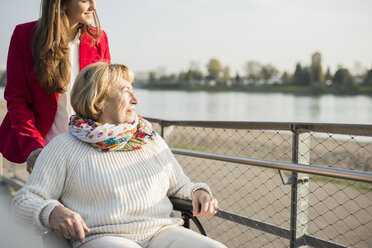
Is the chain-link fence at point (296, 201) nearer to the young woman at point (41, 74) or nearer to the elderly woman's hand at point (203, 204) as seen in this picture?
the elderly woman's hand at point (203, 204)

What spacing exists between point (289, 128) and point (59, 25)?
3.64ft

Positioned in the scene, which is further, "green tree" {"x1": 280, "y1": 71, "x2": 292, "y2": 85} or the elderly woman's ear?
"green tree" {"x1": 280, "y1": 71, "x2": 292, "y2": 85}

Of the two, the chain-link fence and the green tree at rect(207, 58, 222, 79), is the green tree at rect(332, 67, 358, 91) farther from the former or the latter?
the chain-link fence

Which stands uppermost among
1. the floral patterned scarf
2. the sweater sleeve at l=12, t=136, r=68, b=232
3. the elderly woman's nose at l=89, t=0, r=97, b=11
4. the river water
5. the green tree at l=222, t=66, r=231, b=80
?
the elderly woman's nose at l=89, t=0, r=97, b=11

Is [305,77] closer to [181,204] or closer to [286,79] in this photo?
[286,79]

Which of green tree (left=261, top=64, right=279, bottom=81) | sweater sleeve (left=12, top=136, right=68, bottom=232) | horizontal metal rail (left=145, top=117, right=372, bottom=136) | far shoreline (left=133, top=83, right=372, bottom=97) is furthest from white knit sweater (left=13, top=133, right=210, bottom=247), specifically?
green tree (left=261, top=64, right=279, bottom=81)

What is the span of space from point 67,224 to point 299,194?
122 cm

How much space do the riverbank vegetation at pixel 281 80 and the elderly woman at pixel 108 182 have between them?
29.1 m

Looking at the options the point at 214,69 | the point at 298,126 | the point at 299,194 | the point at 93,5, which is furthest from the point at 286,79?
the point at 93,5

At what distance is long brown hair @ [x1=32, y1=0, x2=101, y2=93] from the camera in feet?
4.90

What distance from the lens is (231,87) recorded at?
118 ft

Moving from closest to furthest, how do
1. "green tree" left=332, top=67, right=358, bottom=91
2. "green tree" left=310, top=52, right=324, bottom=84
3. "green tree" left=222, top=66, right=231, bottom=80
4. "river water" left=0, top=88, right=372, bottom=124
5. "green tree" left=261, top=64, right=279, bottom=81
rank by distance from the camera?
"river water" left=0, top=88, right=372, bottom=124 → "green tree" left=332, top=67, right=358, bottom=91 → "green tree" left=310, top=52, right=324, bottom=84 → "green tree" left=261, top=64, right=279, bottom=81 → "green tree" left=222, top=66, right=231, bottom=80

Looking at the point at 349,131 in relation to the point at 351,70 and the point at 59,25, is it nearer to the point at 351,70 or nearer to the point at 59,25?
the point at 59,25

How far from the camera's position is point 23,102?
1.54 metres
